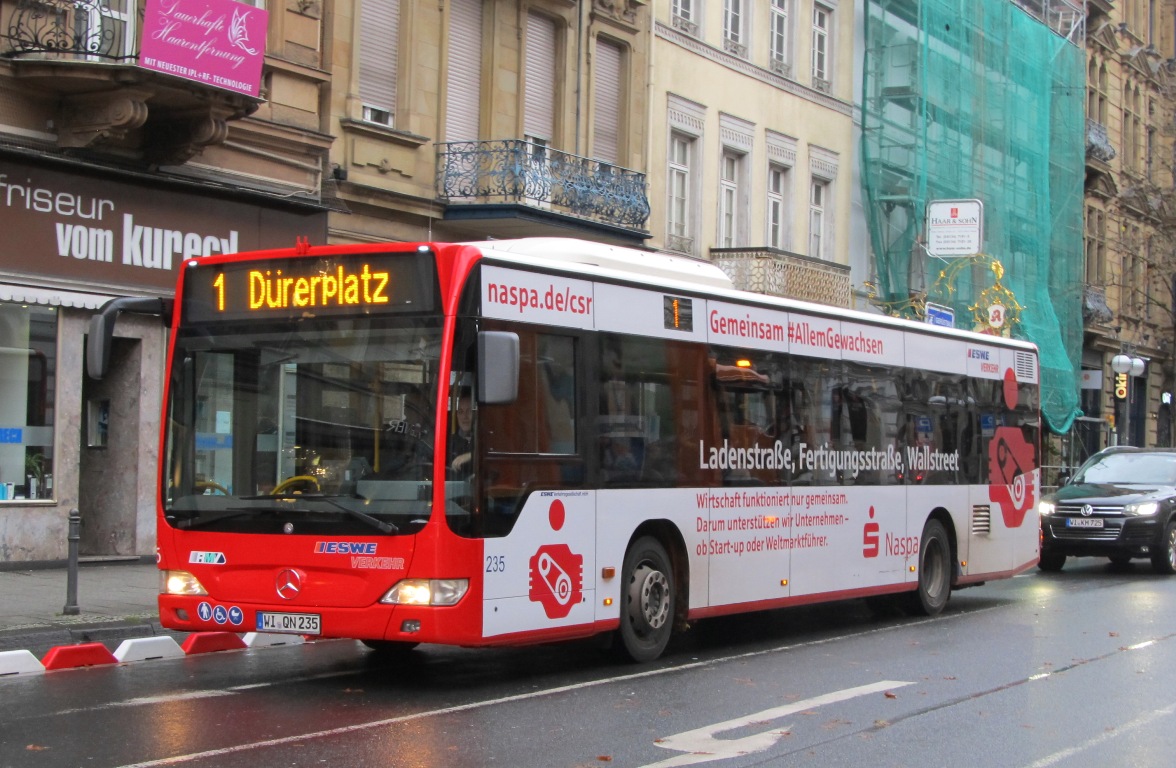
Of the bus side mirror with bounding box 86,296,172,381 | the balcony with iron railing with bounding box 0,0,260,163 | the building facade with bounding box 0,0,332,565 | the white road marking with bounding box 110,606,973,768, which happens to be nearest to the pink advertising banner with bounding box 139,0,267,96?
the building facade with bounding box 0,0,332,565

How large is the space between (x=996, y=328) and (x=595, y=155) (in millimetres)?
13007

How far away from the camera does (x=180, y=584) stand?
34.3ft

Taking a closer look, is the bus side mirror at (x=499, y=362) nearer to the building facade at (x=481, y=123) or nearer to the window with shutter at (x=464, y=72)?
the building facade at (x=481, y=123)

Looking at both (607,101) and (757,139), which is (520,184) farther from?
(757,139)

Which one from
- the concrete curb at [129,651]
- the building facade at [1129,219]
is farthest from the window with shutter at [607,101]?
the building facade at [1129,219]

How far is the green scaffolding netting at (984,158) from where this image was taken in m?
36.4

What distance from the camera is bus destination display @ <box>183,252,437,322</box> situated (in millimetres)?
A: 10023

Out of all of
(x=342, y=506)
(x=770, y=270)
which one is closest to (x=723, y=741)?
(x=342, y=506)

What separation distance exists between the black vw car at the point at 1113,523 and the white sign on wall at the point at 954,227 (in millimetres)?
11547

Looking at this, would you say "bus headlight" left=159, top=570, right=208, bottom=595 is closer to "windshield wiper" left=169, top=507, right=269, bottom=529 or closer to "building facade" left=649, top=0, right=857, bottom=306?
"windshield wiper" left=169, top=507, right=269, bottom=529

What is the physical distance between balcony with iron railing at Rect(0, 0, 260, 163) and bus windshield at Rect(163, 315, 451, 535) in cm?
749

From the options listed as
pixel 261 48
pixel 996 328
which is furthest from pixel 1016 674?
pixel 996 328

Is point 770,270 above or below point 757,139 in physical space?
below

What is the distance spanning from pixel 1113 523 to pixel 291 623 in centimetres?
1543
